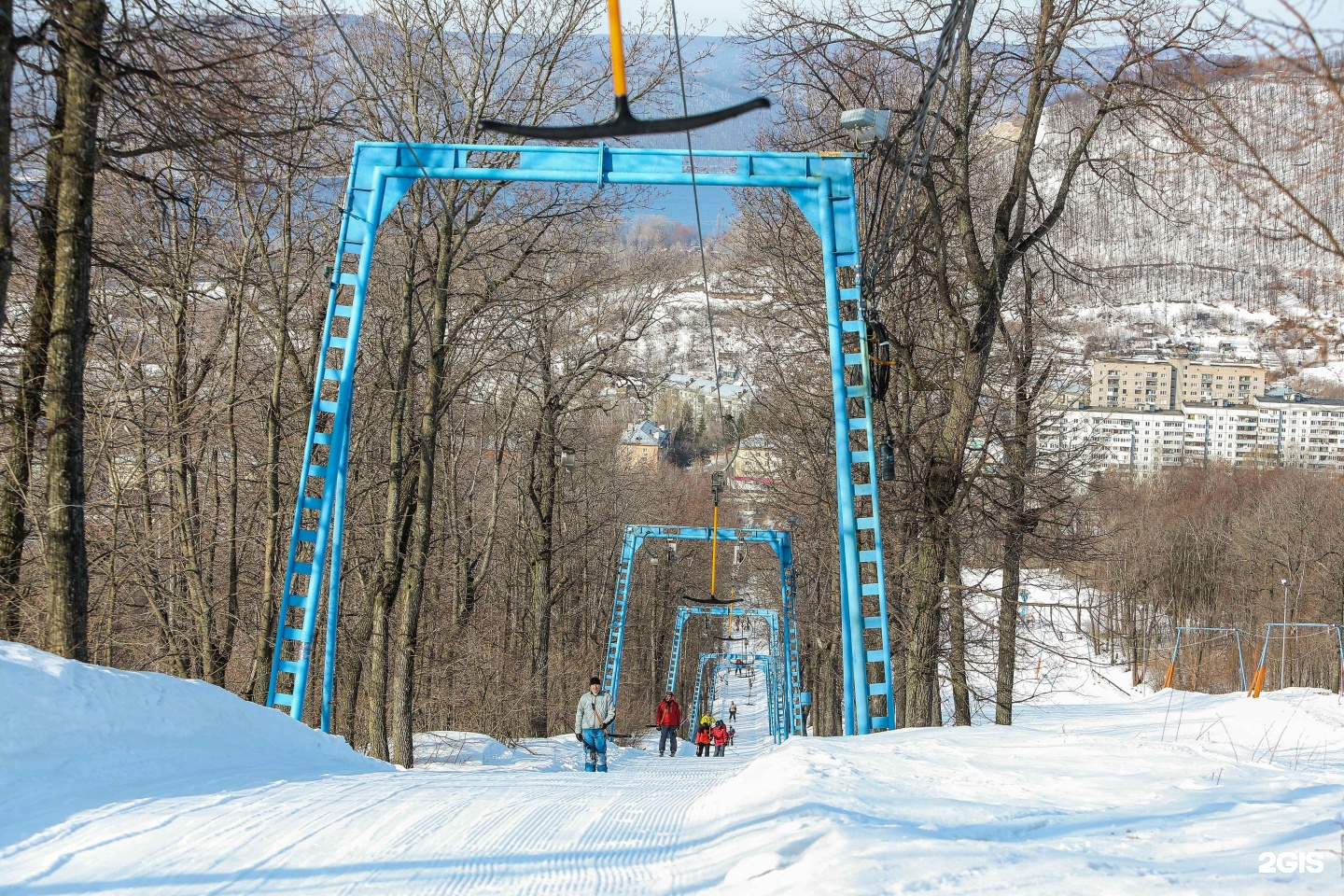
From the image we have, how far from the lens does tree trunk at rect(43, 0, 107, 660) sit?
9.88 m

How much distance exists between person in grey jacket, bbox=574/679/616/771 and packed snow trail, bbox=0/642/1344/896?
782 cm

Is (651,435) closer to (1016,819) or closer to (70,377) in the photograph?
(70,377)

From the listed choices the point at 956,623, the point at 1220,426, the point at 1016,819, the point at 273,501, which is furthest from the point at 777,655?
the point at 1220,426

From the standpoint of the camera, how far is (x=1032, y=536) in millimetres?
18938

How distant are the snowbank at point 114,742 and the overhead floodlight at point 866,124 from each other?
26.5 ft

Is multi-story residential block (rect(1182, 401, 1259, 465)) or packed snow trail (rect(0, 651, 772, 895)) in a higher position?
multi-story residential block (rect(1182, 401, 1259, 465))

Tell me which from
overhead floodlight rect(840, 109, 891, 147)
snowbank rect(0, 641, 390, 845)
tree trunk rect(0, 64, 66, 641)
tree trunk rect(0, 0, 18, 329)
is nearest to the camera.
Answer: snowbank rect(0, 641, 390, 845)

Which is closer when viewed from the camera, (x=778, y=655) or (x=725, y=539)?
(x=725, y=539)

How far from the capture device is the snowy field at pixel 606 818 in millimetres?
4504

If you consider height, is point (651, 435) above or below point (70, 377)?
above

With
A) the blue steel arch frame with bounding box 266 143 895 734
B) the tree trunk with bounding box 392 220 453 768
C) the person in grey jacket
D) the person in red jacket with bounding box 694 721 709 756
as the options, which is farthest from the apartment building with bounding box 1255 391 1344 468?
the blue steel arch frame with bounding box 266 143 895 734

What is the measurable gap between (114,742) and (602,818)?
2.96 meters

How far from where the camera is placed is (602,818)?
6.32 meters

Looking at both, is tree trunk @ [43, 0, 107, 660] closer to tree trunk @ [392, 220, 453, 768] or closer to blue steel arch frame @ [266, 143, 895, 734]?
blue steel arch frame @ [266, 143, 895, 734]
